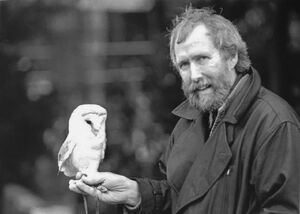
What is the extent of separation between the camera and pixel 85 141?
2.73 metres

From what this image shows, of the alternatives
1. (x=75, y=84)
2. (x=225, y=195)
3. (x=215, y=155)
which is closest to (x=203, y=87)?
(x=215, y=155)

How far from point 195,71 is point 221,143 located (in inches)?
11.8

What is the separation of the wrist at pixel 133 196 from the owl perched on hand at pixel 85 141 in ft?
0.69

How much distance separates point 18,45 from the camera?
5441mm

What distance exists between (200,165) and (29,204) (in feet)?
11.4

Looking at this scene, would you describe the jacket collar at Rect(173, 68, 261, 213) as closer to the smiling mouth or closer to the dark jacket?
the dark jacket

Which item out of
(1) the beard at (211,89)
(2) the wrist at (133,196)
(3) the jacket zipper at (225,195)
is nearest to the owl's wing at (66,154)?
(2) the wrist at (133,196)

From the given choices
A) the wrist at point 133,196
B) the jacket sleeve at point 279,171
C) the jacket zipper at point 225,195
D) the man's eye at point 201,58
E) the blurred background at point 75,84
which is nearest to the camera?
the jacket sleeve at point 279,171

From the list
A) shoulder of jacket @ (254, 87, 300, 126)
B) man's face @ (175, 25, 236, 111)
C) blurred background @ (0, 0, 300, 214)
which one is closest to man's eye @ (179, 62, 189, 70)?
man's face @ (175, 25, 236, 111)

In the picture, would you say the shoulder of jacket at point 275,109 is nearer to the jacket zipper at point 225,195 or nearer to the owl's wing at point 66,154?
the jacket zipper at point 225,195

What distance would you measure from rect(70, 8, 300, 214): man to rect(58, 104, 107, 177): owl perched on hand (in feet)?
0.22

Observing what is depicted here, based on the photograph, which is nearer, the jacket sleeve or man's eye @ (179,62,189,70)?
the jacket sleeve

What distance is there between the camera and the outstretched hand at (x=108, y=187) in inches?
106

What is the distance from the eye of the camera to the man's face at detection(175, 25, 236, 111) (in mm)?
2615
